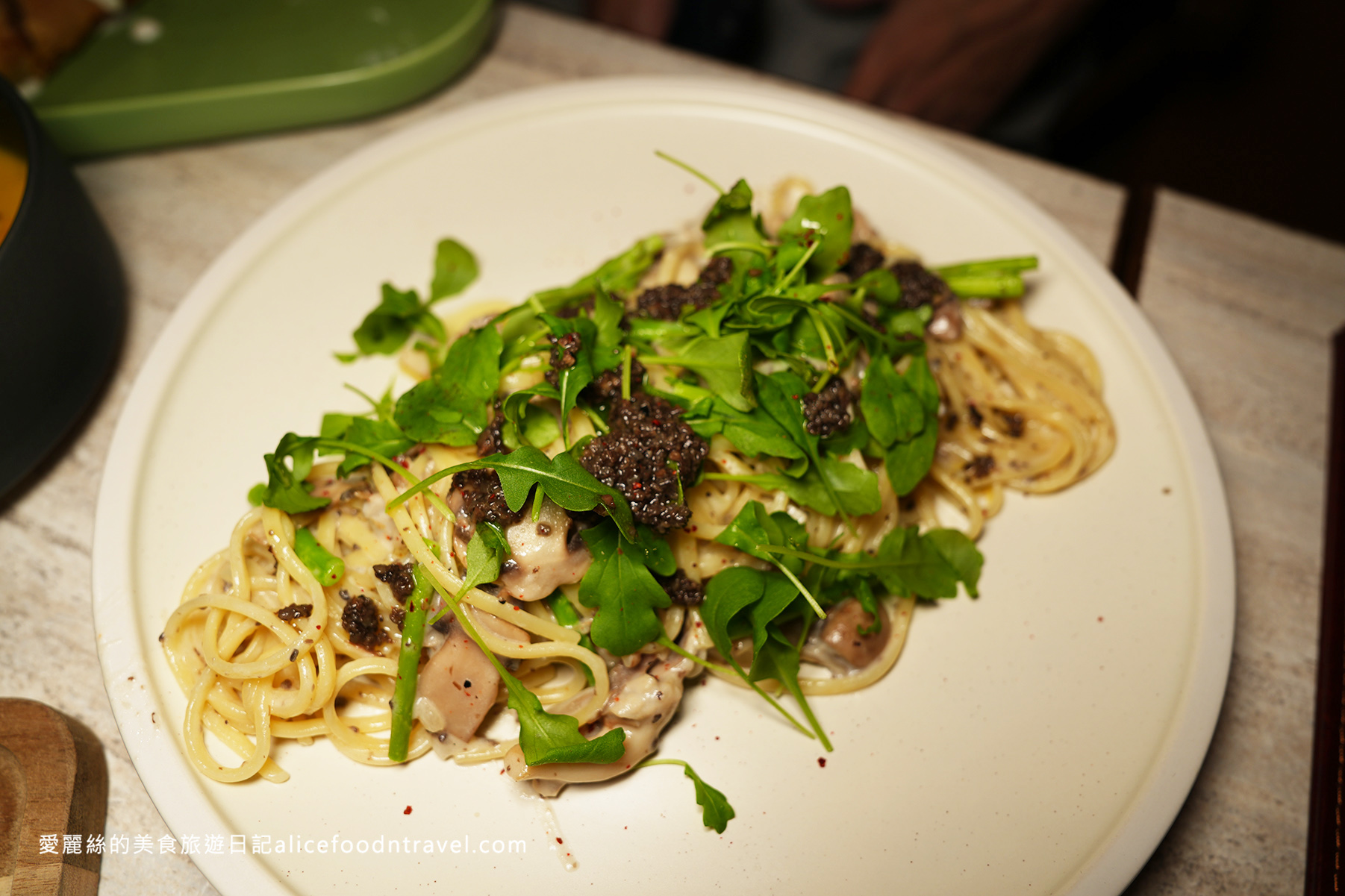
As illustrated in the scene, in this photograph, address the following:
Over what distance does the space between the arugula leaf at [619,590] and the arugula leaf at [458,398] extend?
0.46m

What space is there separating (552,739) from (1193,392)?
260 centimetres

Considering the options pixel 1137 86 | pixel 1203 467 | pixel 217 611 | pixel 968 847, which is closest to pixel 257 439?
pixel 217 611

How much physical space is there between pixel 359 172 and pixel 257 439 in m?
1.07

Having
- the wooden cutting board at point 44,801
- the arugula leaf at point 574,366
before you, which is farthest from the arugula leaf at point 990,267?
the wooden cutting board at point 44,801

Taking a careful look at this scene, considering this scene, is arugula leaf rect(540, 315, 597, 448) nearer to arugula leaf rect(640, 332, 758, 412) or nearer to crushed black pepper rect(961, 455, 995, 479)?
arugula leaf rect(640, 332, 758, 412)

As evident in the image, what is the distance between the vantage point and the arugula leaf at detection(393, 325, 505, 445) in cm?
219

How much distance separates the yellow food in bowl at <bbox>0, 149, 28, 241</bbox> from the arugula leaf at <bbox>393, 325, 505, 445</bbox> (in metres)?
1.38

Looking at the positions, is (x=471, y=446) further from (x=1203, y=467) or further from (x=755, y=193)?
(x=1203, y=467)

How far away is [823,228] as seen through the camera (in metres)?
2.53

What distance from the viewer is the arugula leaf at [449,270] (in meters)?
2.85

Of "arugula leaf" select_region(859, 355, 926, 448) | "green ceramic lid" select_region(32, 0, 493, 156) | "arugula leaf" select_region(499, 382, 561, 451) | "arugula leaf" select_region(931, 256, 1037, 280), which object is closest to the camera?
"arugula leaf" select_region(499, 382, 561, 451)

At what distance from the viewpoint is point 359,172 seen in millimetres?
2986

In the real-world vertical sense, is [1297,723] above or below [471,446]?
below

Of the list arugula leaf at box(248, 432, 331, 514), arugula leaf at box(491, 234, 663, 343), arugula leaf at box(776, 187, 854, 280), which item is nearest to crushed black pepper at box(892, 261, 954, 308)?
arugula leaf at box(776, 187, 854, 280)
